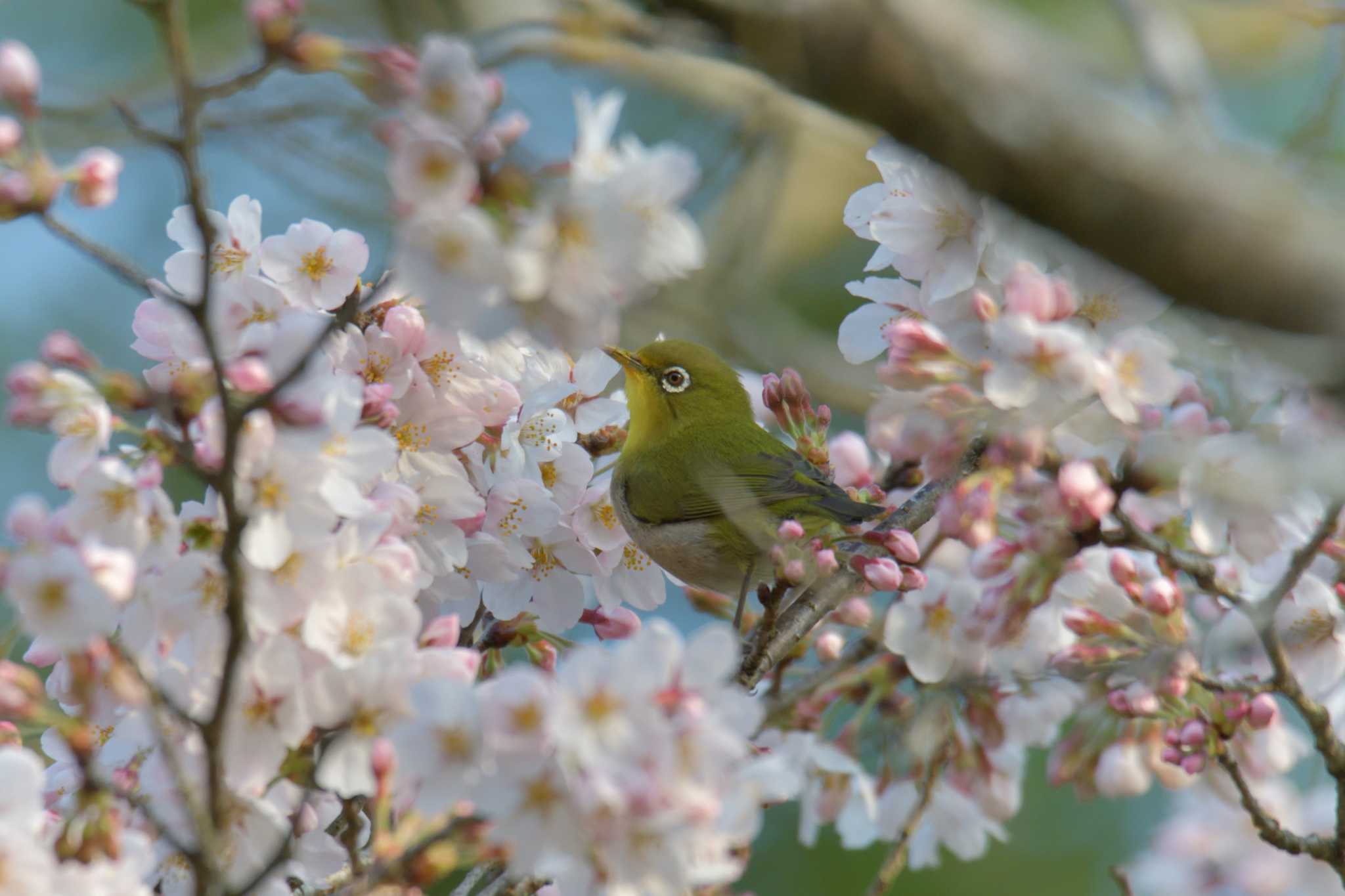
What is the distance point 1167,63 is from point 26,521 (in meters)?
1.78

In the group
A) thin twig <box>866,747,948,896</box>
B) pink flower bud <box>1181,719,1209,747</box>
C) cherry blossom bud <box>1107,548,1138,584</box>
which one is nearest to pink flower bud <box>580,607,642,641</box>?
thin twig <box>866,747,948,896</box>

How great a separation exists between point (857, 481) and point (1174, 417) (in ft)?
3.98

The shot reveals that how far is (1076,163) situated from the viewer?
3.90 feet

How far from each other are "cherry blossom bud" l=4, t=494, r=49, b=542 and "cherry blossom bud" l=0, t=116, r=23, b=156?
47cm

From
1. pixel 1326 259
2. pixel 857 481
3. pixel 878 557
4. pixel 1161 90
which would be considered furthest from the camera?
pixel 857 481

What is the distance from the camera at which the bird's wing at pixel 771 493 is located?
3215 millimetres

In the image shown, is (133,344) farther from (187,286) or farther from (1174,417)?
(1174,417)

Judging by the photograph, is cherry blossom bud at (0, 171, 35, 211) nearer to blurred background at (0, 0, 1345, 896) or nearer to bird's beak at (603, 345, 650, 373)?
blurred background at (0, 0, 1345, 896)

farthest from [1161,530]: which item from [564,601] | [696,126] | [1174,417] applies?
[696,126]

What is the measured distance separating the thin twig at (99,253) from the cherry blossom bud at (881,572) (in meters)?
1.36

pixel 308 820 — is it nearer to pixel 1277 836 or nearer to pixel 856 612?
pixel 856 612

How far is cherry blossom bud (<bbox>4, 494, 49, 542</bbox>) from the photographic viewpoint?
60.0 inches

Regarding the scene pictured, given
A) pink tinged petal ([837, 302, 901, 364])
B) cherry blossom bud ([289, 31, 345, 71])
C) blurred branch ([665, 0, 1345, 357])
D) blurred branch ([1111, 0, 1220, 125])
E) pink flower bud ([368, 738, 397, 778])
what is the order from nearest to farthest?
blurred branch ([665, 0, 1345, 357]) < cherry blossom bud ([289, 31, 345, 71]) < pink flower bud ([368, 738, 397, 778]) < blurred branch ([1111, 0, 1220, 125]) < pink tinged petal ([837, 302, 901, 364])

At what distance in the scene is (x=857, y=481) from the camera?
336 cm
